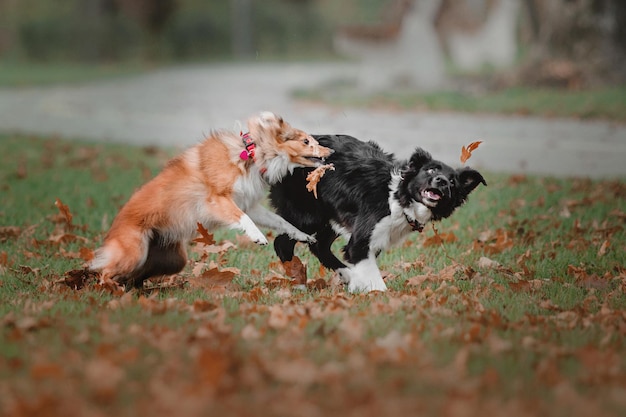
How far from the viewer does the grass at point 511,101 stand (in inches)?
703

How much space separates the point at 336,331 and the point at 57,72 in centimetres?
3137

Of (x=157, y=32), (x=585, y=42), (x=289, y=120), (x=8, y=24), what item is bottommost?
(x=289, y=120)

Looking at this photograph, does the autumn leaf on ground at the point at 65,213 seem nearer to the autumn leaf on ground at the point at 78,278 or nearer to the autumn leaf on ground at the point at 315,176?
the autumn leaf on ground at the point at 78,278

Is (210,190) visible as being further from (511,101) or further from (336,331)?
(511,101)

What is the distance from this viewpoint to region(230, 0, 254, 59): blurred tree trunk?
1754 inches

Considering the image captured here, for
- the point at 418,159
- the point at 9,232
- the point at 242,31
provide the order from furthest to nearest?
the point at 242,31
the point at 9,232
the point at 418,159

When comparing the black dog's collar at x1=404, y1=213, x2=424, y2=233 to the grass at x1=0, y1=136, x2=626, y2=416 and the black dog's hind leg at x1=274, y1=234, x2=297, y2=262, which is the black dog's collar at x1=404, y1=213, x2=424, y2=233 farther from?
the black dog's hind leg at x1=274, y1=234, x2=297, y2=262

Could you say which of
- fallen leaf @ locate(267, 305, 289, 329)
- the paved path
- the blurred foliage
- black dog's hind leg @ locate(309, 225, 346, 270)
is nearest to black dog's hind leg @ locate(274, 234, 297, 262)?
black dog's hind leg @ locate(309, 225, 346, 270)

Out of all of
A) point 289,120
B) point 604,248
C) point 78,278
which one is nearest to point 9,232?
point 78,278

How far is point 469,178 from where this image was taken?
6348 millimetres

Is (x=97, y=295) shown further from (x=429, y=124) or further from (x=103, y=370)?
(x=429, y=124)

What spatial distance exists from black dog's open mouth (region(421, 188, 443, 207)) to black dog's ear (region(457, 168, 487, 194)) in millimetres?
268

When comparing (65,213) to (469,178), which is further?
(65,213)

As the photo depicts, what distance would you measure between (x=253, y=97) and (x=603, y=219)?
15.3 metres
